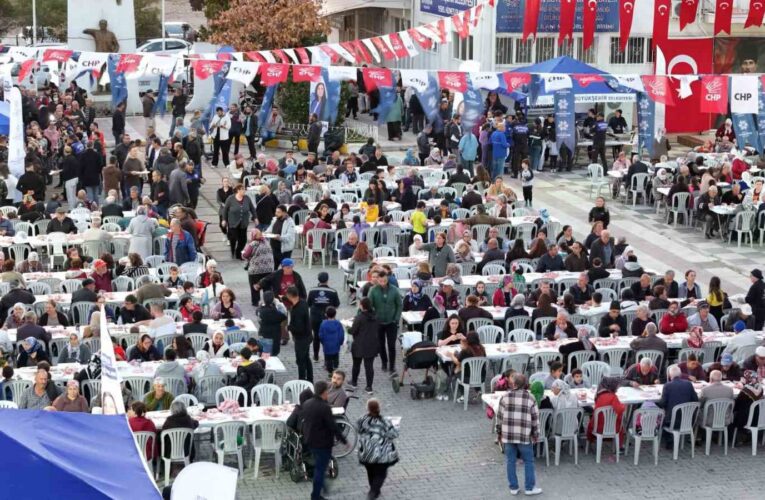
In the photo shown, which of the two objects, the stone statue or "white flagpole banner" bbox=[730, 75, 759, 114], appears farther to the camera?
the stone statue

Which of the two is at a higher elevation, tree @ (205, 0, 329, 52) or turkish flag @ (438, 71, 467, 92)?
tree @ (205, 0, 329, 52)

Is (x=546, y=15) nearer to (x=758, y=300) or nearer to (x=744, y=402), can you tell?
(x=758, y=300)

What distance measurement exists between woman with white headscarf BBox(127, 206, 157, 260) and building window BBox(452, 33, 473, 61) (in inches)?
753

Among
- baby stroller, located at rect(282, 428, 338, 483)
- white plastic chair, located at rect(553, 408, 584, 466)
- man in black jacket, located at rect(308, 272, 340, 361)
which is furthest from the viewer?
man in black jacket, located at rect(308, 272, 340, 361)

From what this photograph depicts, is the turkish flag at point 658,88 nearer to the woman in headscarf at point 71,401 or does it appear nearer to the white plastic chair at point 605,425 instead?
the white plastic chair at point 605,425

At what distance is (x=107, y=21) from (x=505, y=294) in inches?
1049

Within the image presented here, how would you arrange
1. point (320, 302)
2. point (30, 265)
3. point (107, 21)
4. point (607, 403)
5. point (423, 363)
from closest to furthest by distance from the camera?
1. point (607, 403)
2. point (423, 363)
3. point (320, 302)
4. point (30, 265)
5. point (107, 21)

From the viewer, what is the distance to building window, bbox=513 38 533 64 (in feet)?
132

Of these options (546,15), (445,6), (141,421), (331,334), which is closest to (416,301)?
(331,334)

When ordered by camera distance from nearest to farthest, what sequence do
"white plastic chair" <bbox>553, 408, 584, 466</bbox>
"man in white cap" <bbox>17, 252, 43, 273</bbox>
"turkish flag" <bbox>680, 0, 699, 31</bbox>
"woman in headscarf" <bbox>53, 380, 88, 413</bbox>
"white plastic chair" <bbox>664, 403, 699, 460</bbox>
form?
"woman in headscarf" <bbox>53, 380, 88, 413</bbox>, "white plastic chair" <bbox>553, 408, 584, 466</bbox>, "white plastic chair" <bbox>664, 403, 699, 460</bbox>, "man in white cap" <bbox>17, 252, 43, 273</bbox>, "turkish flag" <bbox>680, 0, 699, 31</bbox>

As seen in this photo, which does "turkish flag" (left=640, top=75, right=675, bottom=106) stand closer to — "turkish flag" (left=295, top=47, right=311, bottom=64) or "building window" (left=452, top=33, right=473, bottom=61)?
"turkish flag" (left=295, top=47, right=311, bottom=64)

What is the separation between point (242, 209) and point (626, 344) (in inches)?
330

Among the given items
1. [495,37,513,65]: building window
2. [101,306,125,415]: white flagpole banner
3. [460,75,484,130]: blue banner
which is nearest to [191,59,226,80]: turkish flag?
[460,75,484,130]: blue banner

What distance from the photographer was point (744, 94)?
1122 inches
